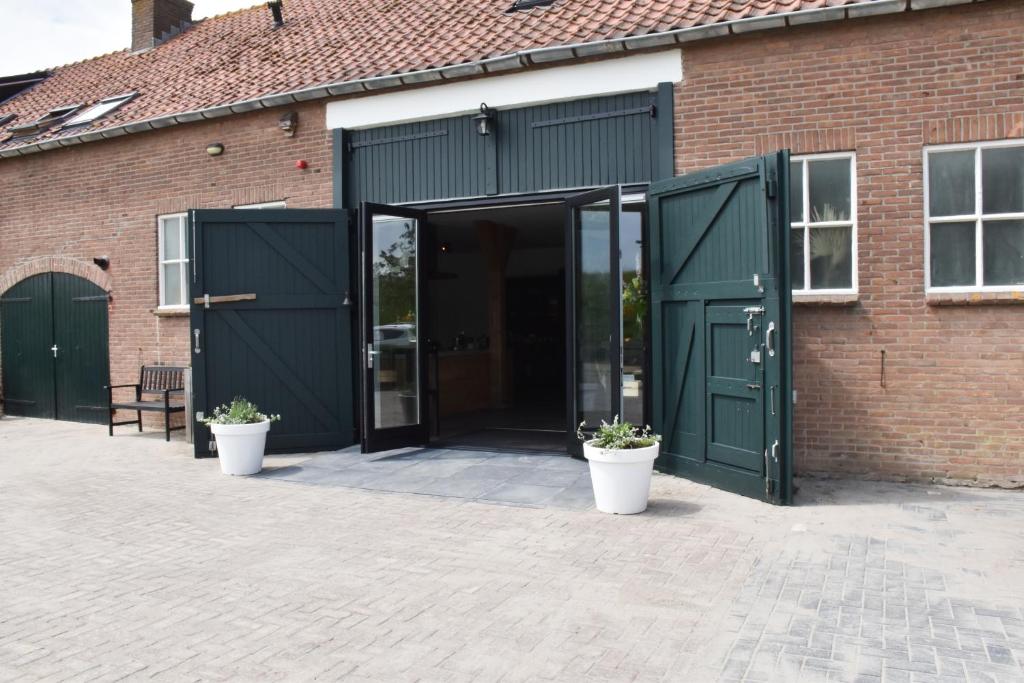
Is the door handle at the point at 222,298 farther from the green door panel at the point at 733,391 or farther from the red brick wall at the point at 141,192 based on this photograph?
the green door panel at the point at 733,391

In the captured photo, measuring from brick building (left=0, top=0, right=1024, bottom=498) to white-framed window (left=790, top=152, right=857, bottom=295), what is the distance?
0.02 metres

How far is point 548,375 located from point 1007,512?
38.0ft

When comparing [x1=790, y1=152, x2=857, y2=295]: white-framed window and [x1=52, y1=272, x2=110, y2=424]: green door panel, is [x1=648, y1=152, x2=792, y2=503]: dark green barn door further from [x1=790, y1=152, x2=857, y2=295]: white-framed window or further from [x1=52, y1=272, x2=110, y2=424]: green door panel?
[x1=52, y1=272, x2=110, y2=424]: green door panel

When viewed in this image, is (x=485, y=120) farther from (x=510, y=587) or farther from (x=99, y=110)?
(x=99, y=110)

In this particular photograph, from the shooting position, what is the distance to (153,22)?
15.0 m

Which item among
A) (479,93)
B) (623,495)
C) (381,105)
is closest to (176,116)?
(381,105)

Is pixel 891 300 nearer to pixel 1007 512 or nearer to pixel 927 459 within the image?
pixel 927 459

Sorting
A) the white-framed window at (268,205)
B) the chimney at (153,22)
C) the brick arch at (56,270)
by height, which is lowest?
the brick arch at (56,270)

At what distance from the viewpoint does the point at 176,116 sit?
10.6 m

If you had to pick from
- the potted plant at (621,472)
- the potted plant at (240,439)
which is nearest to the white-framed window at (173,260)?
the potted plant at (240,439)

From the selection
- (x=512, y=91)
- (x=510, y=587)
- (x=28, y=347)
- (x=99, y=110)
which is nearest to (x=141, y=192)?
(x=99, y=110)

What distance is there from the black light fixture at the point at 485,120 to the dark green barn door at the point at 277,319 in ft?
6.26

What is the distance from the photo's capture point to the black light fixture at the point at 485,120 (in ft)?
28.8

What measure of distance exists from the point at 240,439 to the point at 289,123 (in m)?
4.12
